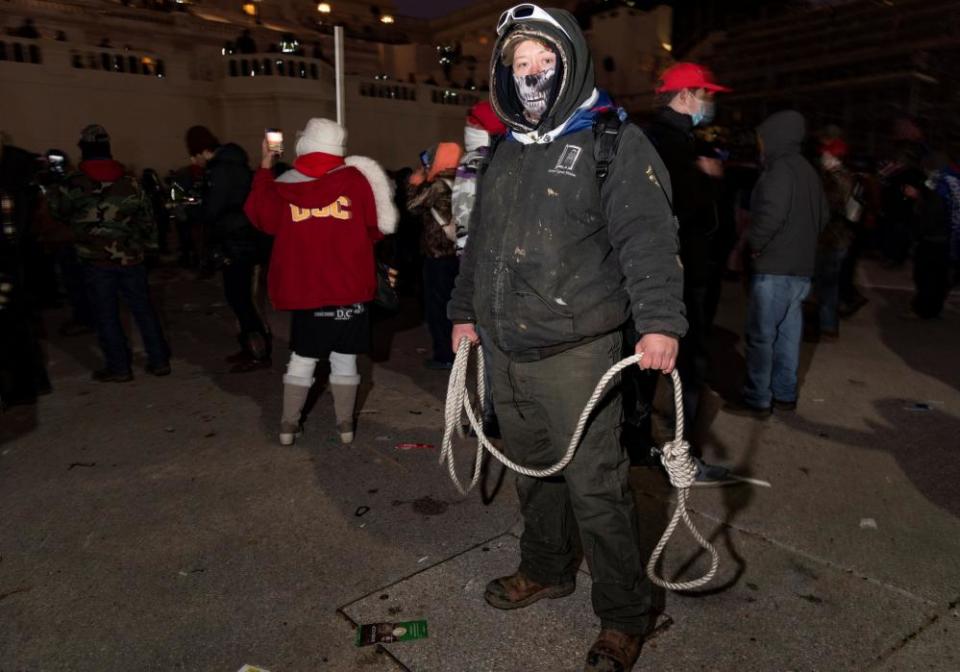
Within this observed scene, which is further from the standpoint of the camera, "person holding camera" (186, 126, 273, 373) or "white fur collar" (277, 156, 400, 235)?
"person holding camera" (186, 126, 273, 373)

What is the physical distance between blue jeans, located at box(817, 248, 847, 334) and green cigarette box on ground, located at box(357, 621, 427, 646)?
5898 millimetres

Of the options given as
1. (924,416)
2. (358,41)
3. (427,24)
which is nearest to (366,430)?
(924,416)

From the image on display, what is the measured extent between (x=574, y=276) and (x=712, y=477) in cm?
223

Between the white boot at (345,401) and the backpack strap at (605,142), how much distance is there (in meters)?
2.76

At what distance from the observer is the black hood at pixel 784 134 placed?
490 centimetres

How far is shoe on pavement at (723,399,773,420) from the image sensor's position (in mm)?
5164

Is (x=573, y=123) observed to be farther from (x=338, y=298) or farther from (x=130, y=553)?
(x=130, y=553)

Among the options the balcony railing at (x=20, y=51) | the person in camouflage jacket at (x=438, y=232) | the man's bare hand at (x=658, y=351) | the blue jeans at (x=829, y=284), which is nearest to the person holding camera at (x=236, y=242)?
the person in camouflage jacket at (x=438, y=232)

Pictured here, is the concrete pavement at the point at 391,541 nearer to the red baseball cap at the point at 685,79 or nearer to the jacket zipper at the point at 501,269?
the jacket zipper at the point at 501,269

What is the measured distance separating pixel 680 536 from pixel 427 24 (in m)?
51.5

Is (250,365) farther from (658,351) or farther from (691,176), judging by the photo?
(658,351)

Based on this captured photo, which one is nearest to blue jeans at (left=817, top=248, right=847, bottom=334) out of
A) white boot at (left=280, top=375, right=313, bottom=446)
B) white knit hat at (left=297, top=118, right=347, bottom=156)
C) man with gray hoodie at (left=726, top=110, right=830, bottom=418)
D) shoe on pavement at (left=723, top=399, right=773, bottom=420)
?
man with gray hoodie at (left=726, top=110, right=830, bottom=418)

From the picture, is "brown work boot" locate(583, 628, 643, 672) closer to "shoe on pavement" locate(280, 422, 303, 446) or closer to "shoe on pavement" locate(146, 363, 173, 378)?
"shoe on pavement" locate(280, 422, 303, 446)

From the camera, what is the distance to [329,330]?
449cm
